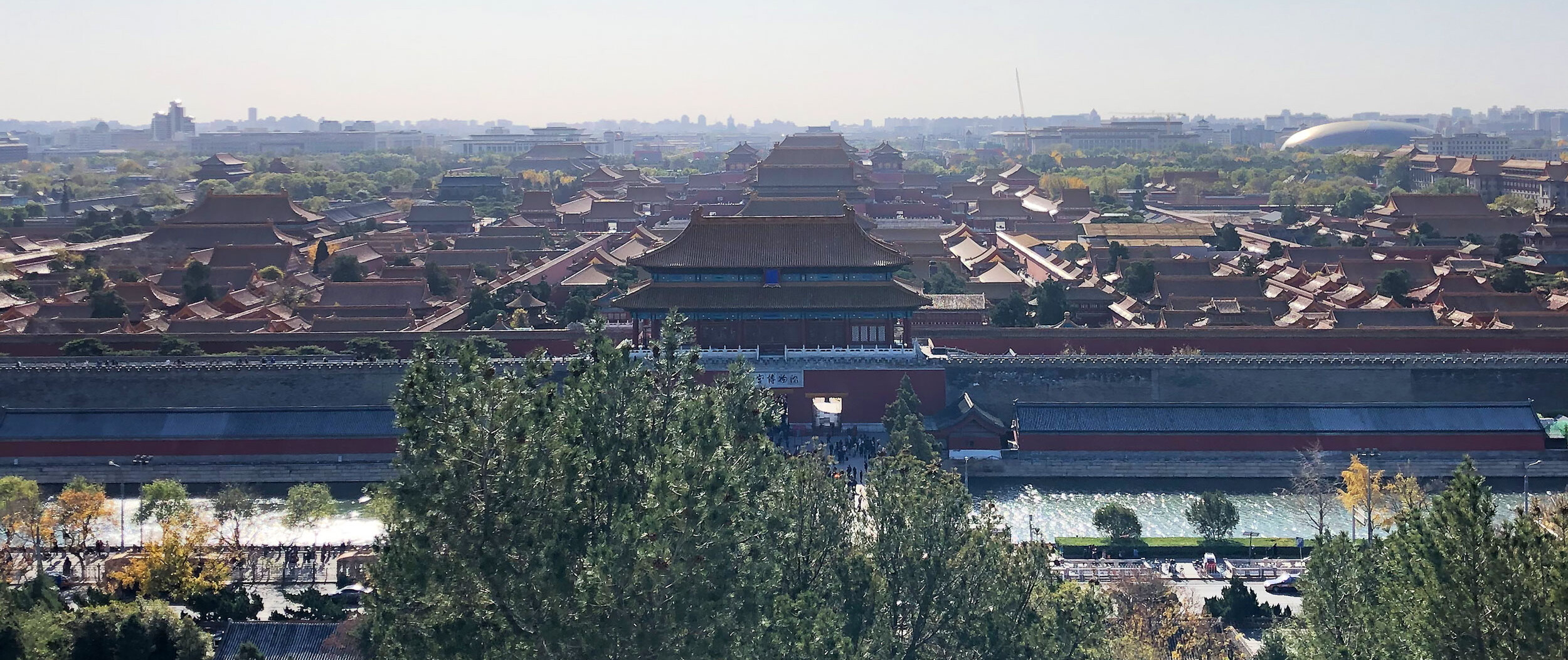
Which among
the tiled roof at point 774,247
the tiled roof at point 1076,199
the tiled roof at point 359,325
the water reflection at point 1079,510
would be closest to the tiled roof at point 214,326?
the tiled roof at point 359,325

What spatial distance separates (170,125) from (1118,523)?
532ft

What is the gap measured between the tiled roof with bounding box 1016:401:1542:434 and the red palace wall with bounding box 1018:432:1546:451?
0.12 m

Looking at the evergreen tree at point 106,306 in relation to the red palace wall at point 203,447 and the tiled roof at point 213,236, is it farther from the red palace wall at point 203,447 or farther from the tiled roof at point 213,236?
the tiled roof at point 213,236

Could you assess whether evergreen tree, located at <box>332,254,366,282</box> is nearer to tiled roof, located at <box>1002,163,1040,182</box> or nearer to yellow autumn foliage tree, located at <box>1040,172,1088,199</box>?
yellow autumn foliage tree, located at <box>1040,172,1088,199</box>

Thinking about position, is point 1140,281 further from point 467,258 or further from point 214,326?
point 214,326

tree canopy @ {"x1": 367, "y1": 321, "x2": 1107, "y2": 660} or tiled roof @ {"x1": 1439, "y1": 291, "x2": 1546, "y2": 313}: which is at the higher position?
tree canopy @ {"x1": 367, "y1": 321, "x2": 1107, "y2": 660}

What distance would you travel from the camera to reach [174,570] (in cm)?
1991

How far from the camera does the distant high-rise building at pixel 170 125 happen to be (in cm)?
16400

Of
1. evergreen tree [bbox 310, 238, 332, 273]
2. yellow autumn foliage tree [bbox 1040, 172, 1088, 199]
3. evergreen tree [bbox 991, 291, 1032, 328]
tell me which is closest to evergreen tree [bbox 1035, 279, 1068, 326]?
evergreen tree [bbox 991, 291, 1032, 328]

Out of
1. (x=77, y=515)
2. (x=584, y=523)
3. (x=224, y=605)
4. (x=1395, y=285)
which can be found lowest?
(x=224, y=605)

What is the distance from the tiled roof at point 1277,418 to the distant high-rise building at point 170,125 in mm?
151557

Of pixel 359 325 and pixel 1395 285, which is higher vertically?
pixel 1395 285

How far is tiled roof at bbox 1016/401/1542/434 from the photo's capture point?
28281mm

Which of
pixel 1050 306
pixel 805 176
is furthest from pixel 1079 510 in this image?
pixel 805 176
